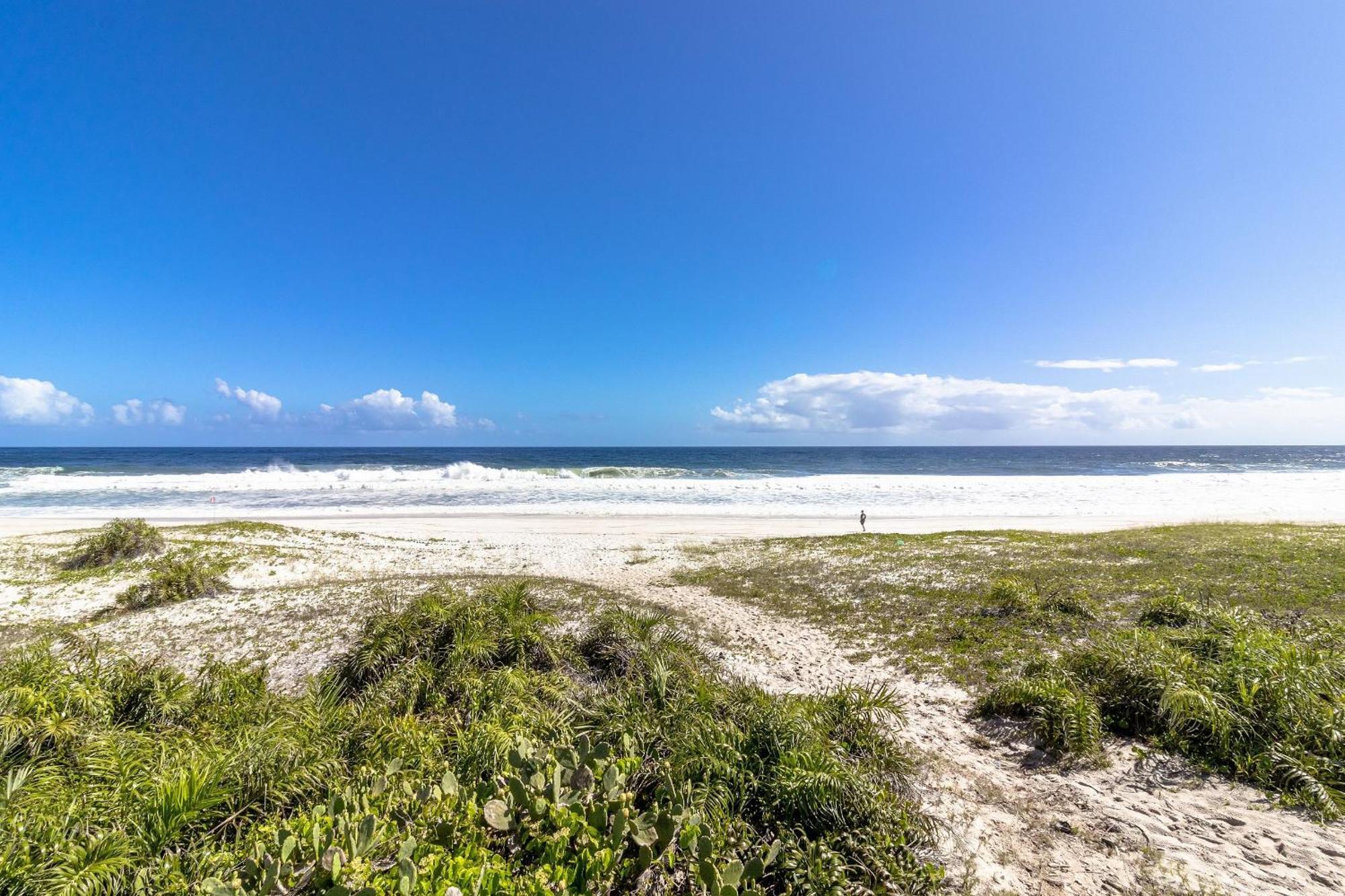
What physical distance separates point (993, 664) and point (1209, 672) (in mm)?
2626

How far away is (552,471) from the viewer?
59.2 m

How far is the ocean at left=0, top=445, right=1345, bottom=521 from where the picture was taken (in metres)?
33.0

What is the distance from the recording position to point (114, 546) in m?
14.5

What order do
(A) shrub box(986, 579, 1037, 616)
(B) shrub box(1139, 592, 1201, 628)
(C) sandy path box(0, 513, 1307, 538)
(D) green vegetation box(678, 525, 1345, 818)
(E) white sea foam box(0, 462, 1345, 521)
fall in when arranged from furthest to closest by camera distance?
1. (E) white sea foam box(0, 462, 1345, 521)
2. (C) sandy path box(0, 513, 1307, 538)
3. (A) shrub box(986, 579, 1037, 616)
4. (B) shrub box(1139, 592, 1201, 628)
5. (D) green vegetation box(678, 525, 1345, 818)

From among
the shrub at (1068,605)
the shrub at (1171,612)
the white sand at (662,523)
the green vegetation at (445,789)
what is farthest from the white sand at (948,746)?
the white sand at (662,523)

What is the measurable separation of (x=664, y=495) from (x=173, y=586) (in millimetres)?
31553

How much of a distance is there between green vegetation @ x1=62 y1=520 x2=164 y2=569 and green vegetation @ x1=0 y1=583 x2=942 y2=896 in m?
12.2

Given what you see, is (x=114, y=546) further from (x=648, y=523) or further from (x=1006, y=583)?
(x=1006, y=583)

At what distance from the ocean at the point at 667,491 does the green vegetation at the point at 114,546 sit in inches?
689

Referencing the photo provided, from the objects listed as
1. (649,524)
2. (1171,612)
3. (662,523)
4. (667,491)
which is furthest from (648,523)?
(1171,612)

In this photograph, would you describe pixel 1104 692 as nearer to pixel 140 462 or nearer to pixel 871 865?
pixel 871 865

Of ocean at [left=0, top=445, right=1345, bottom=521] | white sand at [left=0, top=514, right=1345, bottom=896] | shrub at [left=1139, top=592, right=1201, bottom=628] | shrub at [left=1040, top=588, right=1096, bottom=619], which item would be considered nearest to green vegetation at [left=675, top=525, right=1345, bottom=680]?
shrub at [left=1040, top=588, right=1096, bottom=619]

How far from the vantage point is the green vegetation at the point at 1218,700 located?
476cm

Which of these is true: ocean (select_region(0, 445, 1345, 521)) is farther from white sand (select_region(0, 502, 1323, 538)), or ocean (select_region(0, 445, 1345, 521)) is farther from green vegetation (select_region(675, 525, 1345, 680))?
green vegetation (select_region(675, 525, 1345, 680))
